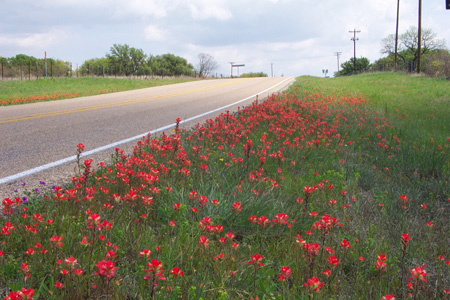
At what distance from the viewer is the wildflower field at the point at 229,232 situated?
2.15 metres

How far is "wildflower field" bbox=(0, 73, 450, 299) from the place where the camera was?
7.06 feet

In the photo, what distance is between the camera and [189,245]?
254 cm

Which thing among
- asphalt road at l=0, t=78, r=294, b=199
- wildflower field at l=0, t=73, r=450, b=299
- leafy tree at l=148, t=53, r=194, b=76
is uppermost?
leafy tree at l=148, t=53, r=194, b=76

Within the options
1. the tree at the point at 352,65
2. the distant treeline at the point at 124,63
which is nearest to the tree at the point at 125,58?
the distant treeline at the point at 124,63

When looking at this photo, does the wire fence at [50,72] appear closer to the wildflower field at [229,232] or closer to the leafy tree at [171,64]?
the leafy tree at [171,64]

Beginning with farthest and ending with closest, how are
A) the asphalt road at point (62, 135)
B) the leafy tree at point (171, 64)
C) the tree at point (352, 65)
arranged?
the tree at point (352, 65)
the leafy tree at point (171, 64)
the asphalt road at point (62, 135)

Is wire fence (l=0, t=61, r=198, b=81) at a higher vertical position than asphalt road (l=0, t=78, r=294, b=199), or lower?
higher

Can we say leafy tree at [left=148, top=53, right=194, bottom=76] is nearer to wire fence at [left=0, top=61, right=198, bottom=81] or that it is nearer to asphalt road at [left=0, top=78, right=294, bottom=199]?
wire fence at [left=0, top=61, right=198, bottom=81]

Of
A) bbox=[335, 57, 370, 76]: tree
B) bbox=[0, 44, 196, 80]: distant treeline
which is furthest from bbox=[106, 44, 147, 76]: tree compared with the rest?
bbox=[335, 57, 370, 76]: tree

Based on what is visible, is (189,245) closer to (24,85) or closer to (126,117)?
(126,117)

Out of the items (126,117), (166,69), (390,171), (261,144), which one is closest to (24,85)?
(126,117)

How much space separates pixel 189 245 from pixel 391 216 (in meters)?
2.60

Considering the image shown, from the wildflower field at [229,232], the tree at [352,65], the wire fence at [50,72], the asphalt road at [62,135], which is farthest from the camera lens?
the tree at [352,65]

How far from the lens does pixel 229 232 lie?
275 cm
